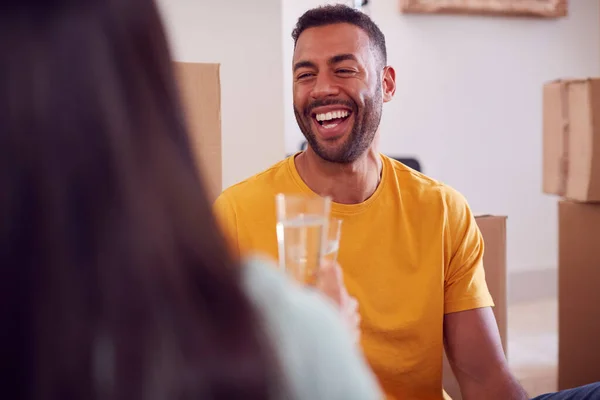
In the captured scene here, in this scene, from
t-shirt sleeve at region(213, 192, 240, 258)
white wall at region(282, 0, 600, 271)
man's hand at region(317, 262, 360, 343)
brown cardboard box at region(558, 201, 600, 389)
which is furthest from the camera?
white wall at region(282, 0, 600, 271)

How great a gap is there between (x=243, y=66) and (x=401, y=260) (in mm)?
1096

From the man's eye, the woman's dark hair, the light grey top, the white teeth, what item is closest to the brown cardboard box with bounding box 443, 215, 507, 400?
the white teeth

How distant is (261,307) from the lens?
0.48m

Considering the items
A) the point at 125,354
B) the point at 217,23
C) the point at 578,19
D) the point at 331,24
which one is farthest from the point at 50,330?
the point at 578,19

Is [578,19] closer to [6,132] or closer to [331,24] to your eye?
[331,24]

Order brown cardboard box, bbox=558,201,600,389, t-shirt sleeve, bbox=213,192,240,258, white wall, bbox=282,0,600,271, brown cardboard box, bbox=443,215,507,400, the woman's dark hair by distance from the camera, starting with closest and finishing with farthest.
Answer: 1. the woman's dark hair
2. t-shirt sleeve, bbox=213,192,240,258
3. brown cardboard box, bbox=443,215,507,400
4. brown cardboard box, bbox=558,201,600,389
5. white wall, bbox=282,0,600,271

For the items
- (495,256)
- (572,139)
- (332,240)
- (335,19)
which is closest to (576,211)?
(572,139)

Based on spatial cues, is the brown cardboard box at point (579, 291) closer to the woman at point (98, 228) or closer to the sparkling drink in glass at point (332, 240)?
the sparkling drink in glass at point (332, 240)

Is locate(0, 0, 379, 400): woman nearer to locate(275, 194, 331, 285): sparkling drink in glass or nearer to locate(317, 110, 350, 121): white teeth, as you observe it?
locate(275, 194, 331, 285): sparkling drink in glass

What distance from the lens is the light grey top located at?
46cm

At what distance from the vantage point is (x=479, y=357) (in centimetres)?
132

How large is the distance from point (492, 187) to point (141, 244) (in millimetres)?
3442

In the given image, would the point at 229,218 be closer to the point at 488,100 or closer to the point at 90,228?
the point at 90,228

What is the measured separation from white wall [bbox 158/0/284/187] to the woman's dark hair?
1780 millimetres
